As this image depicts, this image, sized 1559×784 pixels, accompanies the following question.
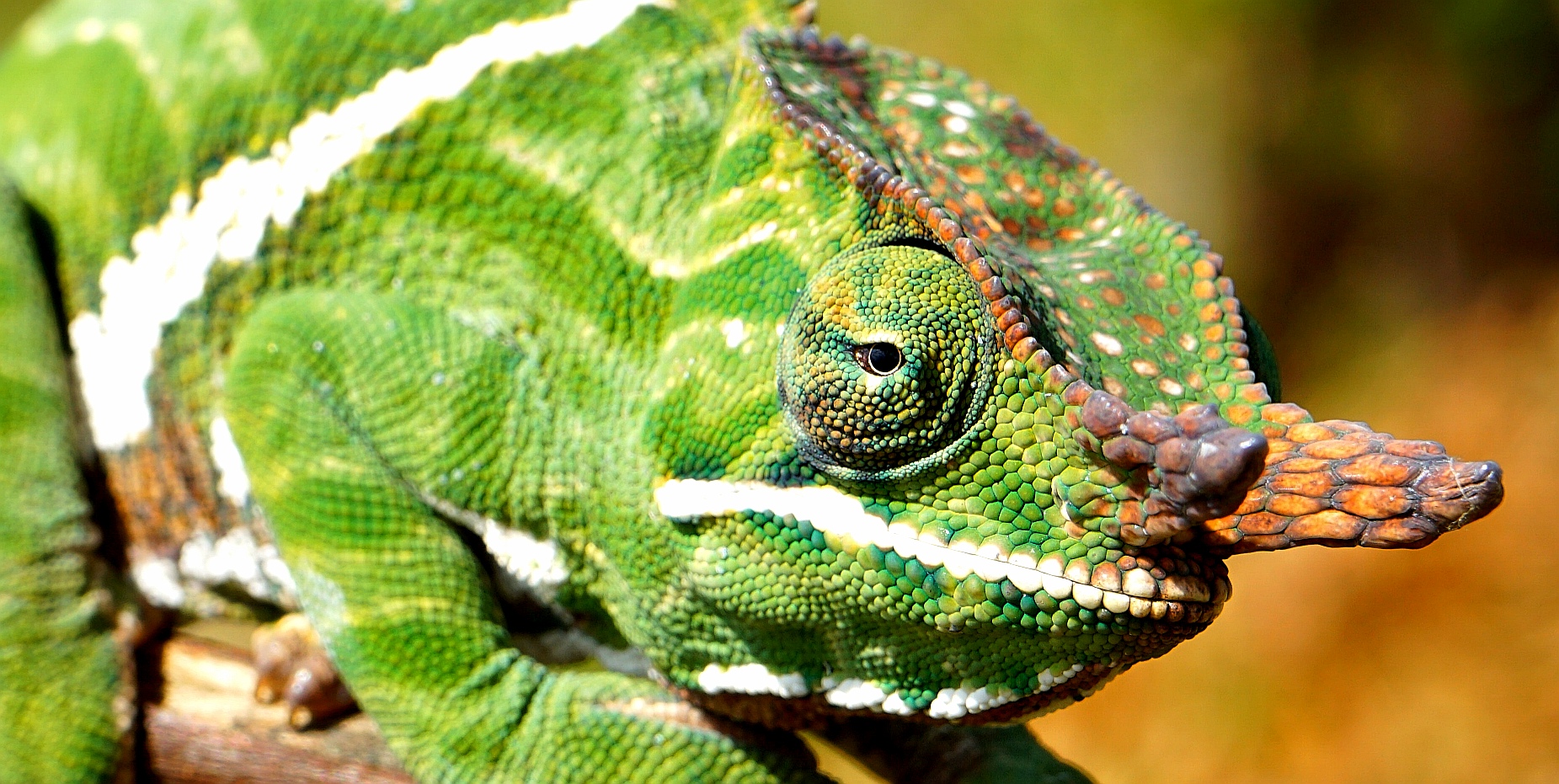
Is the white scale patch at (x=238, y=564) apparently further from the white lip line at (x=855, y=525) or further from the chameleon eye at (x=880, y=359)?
the chameleon eye at (x=880, y=359)

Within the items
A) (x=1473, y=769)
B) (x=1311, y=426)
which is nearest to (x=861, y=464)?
(x=1311, y=426)

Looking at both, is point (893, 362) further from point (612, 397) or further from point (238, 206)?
point (238, 206)

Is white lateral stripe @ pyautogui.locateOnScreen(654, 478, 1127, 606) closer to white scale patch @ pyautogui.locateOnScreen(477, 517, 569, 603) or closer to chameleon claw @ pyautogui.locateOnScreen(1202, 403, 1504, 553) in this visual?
chameleon claw @ pyautogui.locateOnScreen(1202, 403, 1504, 553)

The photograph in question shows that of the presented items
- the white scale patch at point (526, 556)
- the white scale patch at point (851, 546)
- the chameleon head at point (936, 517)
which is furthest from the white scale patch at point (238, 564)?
the chameleon head at point (936, 517)

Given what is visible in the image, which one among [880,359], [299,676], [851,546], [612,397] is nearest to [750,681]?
[851,546]

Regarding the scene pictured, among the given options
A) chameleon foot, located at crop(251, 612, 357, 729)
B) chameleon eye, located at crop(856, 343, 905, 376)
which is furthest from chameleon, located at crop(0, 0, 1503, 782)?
chameleon foot, located at crop(251, 612, 357, 729)
